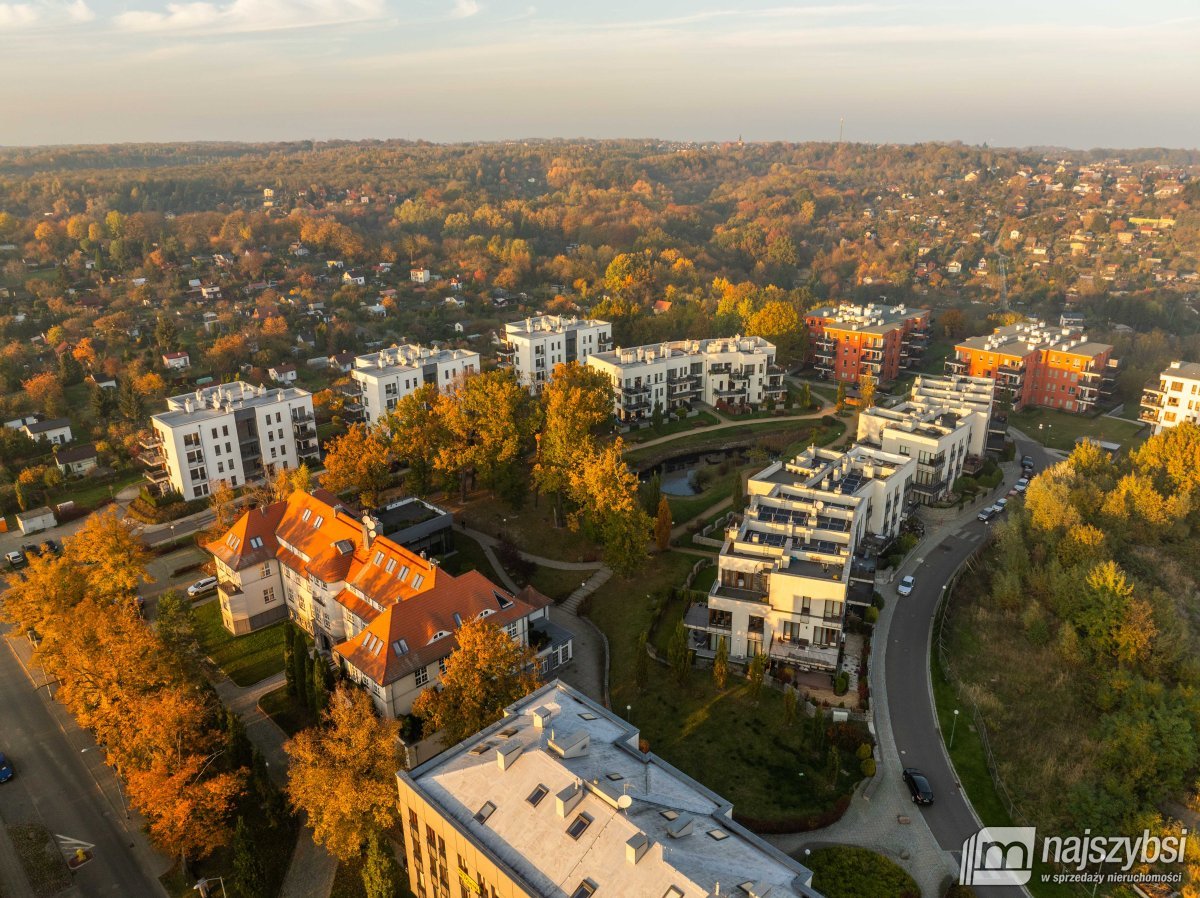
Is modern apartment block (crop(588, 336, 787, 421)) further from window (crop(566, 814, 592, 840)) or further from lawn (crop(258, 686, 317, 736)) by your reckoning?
window (crop(566, 814, 592, 840))

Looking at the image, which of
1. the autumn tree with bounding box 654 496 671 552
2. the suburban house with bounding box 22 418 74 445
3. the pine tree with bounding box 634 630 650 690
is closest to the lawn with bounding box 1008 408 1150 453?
the autumn tree with bounding box 654 496 671 552

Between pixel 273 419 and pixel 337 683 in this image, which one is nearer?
pixel 337 683

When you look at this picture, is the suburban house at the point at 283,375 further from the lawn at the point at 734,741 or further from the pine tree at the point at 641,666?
the pine tree at the point at 641,666

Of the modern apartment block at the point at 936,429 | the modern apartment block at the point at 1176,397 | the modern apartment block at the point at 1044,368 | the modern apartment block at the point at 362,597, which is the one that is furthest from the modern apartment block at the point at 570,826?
the modern apartment block at the point at 1044,368

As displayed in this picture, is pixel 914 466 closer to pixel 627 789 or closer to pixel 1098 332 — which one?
pixel 627 789

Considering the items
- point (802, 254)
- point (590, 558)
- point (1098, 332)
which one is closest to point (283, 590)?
point (590, 558)
